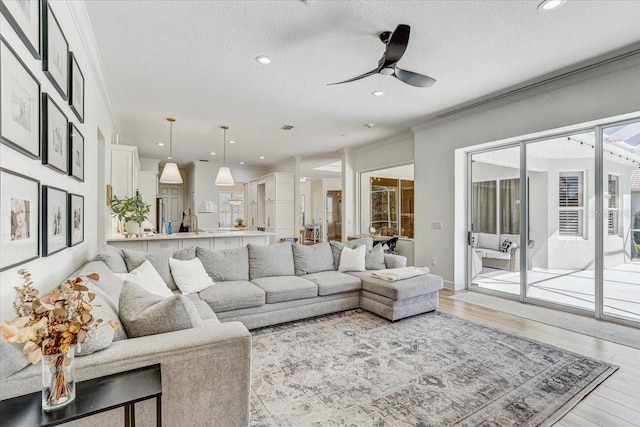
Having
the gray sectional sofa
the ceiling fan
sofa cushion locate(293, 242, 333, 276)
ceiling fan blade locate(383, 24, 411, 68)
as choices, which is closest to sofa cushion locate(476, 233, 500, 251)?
the gray sectional sofa

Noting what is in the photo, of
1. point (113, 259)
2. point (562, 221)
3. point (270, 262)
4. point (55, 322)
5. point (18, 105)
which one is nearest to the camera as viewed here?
point (55, 322)

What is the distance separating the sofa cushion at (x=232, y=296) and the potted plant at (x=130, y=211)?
6.29 ft

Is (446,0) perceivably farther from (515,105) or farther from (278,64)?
(515,105)

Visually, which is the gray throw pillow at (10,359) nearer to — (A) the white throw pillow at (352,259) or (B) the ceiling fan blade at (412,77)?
(B) the ceiling fan blade at (412,77)

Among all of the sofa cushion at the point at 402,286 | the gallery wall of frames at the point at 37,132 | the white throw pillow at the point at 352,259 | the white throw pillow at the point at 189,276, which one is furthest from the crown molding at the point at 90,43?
the sofa cushion at the point at 402,286

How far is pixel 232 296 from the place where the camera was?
3146mm

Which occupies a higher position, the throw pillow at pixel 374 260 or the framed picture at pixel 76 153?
the framed picture at pixel 76 153

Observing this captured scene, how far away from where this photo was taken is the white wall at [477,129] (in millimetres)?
3225

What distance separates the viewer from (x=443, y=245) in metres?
5.08

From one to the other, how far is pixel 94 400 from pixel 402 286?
9.88 feet

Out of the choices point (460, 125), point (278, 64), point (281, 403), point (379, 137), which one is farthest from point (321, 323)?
point (379, 137)

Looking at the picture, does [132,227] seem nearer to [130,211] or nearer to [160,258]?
[130,211]

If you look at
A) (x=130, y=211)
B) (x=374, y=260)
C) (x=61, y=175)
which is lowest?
(x=374, y=260)

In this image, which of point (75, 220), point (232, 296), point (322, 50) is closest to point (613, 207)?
point (322, 50)
